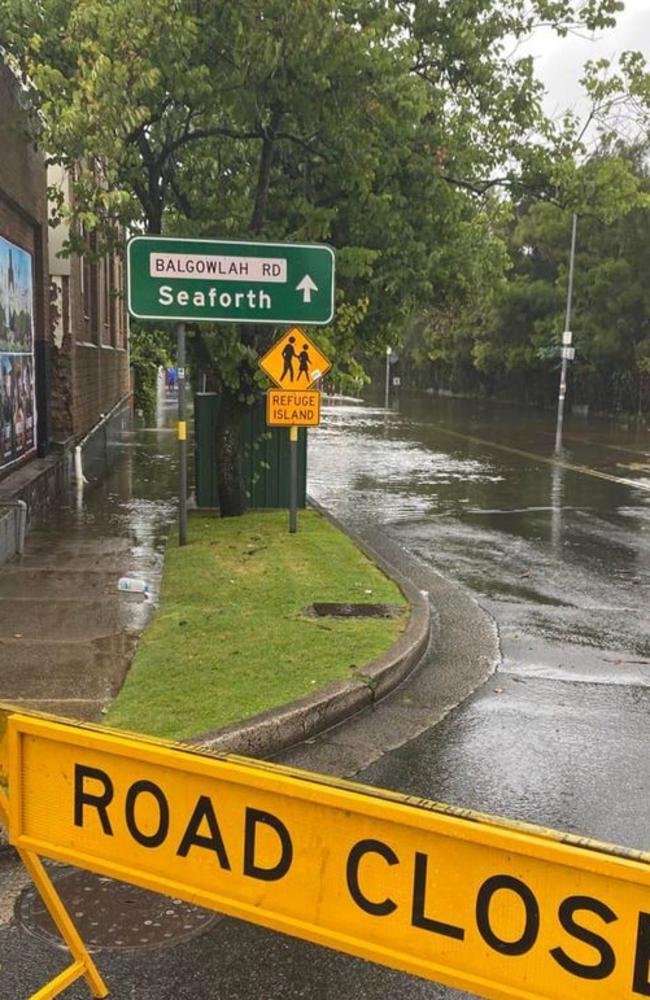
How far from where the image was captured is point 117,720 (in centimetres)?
491

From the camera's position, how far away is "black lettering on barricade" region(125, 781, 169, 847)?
2400mm

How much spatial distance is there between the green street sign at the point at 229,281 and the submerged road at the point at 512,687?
3218 mm

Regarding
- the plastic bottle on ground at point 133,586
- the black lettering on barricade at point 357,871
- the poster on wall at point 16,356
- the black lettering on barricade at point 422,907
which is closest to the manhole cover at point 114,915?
the black lettering on barricade at point 357,871

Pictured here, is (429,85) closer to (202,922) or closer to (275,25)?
(275,25)

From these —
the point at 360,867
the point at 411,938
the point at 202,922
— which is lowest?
the point at 202,922

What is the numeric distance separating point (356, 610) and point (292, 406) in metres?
3.68

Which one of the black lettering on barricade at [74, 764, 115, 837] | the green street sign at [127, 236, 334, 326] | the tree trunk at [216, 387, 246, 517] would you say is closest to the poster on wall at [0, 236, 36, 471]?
the green street sign at [127, 236, 334, 326]

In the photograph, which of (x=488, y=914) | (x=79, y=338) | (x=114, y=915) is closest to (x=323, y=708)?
(x=114, y=915)

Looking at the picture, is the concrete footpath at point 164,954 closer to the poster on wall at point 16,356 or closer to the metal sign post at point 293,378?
the metal sign post at point 293,378

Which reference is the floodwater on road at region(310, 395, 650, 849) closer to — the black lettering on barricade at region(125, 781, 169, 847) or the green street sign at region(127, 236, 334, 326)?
the black lettering on barricade at region(125, 781, 169, 847)

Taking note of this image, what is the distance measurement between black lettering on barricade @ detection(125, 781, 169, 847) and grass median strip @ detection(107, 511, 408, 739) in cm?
225

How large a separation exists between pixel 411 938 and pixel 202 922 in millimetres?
1526

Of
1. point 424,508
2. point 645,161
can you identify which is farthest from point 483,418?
point 424,508

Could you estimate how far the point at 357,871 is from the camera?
221 centimetres
